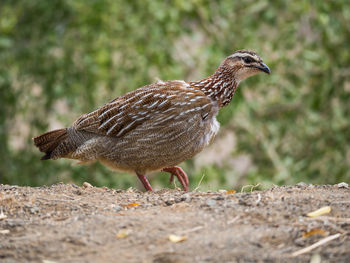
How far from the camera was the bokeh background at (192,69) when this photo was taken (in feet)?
33.0

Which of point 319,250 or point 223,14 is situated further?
point 223,14

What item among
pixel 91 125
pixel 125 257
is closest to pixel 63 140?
pixel 91 125

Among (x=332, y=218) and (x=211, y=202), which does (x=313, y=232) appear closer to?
(x=332, y=218)

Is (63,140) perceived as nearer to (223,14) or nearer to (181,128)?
(181,128)

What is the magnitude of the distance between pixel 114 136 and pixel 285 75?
15.2 feet

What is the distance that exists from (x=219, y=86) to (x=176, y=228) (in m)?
3.00

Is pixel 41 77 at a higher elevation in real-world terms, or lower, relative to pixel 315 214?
higher

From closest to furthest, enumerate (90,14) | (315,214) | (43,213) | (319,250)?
(319,250) < (315,214) < (43,213) < (90,14)

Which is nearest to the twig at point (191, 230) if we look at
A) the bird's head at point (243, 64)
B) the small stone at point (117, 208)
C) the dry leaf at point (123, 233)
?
the dry leaf at point (123, 233)

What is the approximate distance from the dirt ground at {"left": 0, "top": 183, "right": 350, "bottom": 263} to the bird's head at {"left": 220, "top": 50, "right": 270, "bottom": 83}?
2144 mm

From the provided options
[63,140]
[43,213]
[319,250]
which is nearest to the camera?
[319,250]

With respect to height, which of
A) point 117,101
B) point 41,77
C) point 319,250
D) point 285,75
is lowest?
point 319,250

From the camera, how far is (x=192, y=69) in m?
11.3

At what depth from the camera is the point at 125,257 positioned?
3689 mm
